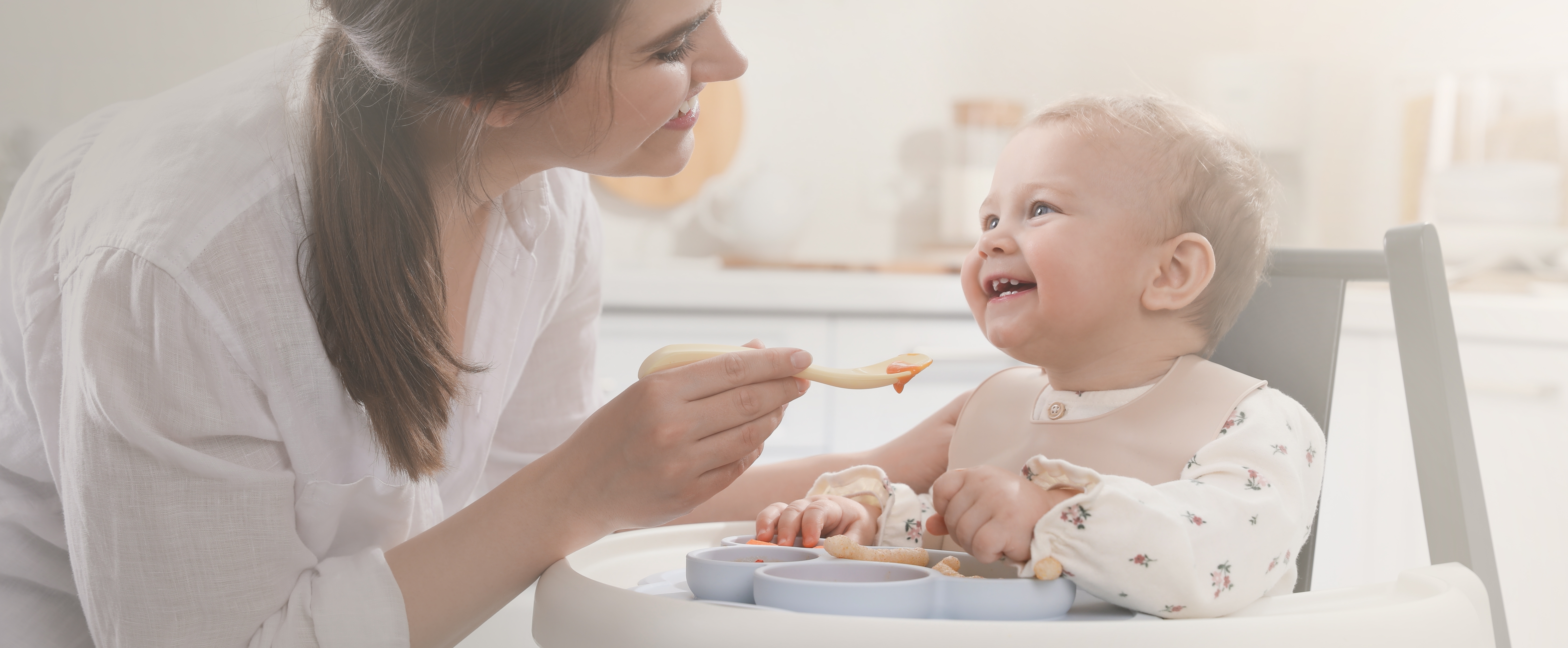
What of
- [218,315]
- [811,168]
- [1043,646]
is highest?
[811,168]

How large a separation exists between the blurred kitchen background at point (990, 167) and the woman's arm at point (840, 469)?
0.32 m

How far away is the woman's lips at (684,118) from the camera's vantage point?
78 cm

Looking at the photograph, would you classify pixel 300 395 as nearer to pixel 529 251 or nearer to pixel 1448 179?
pixel 529 251

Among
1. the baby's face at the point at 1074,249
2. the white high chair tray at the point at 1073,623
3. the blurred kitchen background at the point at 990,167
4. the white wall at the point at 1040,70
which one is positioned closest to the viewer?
the white high chair tray at the point at 1073,623

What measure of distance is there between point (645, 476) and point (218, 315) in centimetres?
29

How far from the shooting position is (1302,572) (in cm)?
77

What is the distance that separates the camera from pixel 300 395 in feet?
2.32

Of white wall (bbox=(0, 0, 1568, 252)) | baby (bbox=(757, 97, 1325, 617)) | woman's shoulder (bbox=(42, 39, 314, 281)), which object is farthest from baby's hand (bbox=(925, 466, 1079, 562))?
white wall (bbox=(0, 0, 1568, 252))

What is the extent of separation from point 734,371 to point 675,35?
232 mm

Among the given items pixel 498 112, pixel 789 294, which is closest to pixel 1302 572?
pixel 498 112

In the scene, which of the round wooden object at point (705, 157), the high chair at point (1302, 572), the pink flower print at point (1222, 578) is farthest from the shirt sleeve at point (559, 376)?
the round wooden object at point (705, 157)

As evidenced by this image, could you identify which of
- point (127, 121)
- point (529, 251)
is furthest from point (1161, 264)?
point (127, 121)

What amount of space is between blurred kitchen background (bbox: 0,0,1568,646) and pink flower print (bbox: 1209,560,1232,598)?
0.43m

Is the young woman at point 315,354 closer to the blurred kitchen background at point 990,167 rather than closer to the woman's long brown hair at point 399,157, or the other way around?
the woman's long brown hair at point 399,157
